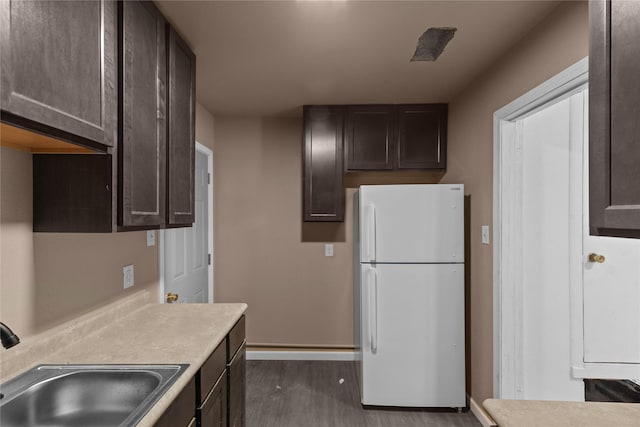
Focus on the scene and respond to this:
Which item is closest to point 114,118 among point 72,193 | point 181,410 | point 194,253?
point 72,193

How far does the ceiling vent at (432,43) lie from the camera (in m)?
1.94

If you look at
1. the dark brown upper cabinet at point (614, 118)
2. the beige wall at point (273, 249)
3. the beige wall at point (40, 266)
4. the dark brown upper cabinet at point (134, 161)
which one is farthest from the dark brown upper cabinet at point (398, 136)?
the dark brown upper cabinet at point (614, 118)

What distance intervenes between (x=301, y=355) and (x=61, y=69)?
3159mm

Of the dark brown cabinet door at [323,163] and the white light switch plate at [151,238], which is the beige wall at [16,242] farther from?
the dark brown cabinet door at [323,163]

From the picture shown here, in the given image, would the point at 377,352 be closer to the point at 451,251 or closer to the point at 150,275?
the point at 451,251

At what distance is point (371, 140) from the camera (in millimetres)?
3223

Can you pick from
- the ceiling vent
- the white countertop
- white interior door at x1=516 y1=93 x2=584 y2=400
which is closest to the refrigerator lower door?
white interior door at x1=516 y1=93 x2=584 y2=400

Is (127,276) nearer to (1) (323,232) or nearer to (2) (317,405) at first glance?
(2) (317,405)

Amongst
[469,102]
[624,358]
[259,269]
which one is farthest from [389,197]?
[624,358]

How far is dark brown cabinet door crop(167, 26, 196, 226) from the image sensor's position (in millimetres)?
1817

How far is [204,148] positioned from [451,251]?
88.8 inches

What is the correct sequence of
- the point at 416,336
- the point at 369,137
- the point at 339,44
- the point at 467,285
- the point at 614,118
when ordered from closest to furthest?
the point at 614,118 → the point at 339,44 → the point at 416,336 → the point at 467,285 → the point at 369,137

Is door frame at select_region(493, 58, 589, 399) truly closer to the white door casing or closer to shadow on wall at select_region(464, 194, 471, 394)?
the white door casing

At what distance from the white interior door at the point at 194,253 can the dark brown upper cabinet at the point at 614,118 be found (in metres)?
2.33
